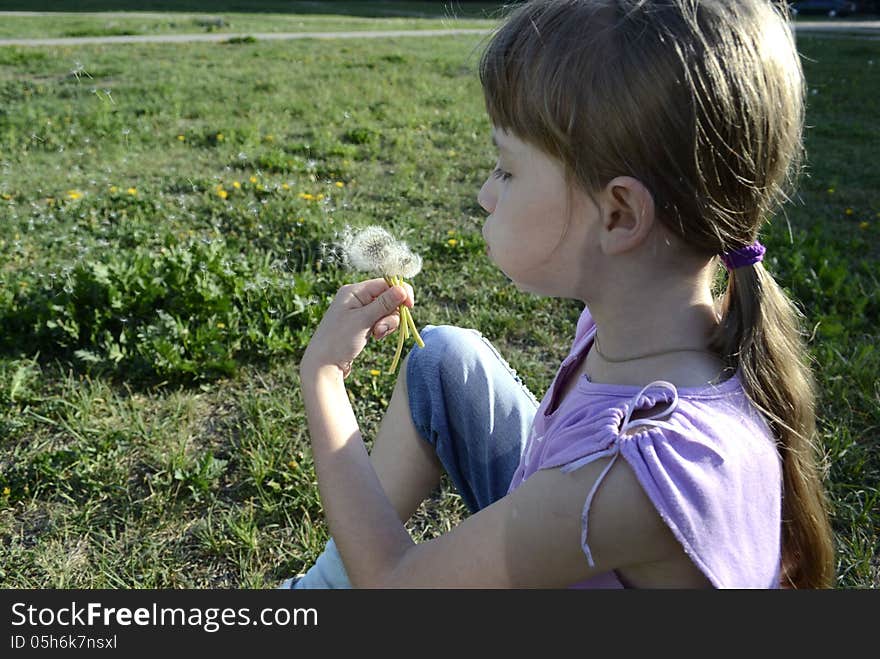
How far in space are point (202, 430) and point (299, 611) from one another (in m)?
1.11

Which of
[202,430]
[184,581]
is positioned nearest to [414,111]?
[202,430]

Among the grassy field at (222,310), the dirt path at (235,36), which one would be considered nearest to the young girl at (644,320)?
the grassy field at (222,310)

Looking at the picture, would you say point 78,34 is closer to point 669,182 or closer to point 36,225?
point 36,225

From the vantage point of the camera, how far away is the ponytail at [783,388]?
1.18 meters

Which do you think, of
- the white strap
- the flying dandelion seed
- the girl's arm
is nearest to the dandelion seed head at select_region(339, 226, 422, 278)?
the girl's arm

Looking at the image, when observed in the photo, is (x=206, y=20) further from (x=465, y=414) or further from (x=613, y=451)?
(x=613, y=451)

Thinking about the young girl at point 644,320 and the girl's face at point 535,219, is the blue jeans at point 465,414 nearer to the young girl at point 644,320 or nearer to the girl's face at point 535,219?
the young girl at point 644,320

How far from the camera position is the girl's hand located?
1401 mm

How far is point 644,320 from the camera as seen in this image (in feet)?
3.93

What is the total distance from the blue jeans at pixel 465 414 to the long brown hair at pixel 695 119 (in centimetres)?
46

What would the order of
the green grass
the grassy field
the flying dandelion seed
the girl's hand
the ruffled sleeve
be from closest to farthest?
the ruffled sleeve < the girl's hand < the grassy field < the flying dandelion seed < the green grass

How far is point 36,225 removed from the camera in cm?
367

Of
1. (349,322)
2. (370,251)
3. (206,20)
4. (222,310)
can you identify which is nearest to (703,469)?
(349,322)

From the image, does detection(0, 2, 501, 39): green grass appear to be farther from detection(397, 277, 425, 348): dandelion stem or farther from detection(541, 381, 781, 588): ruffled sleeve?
detection(541, 381, 781, 588): ruffled sleeve
